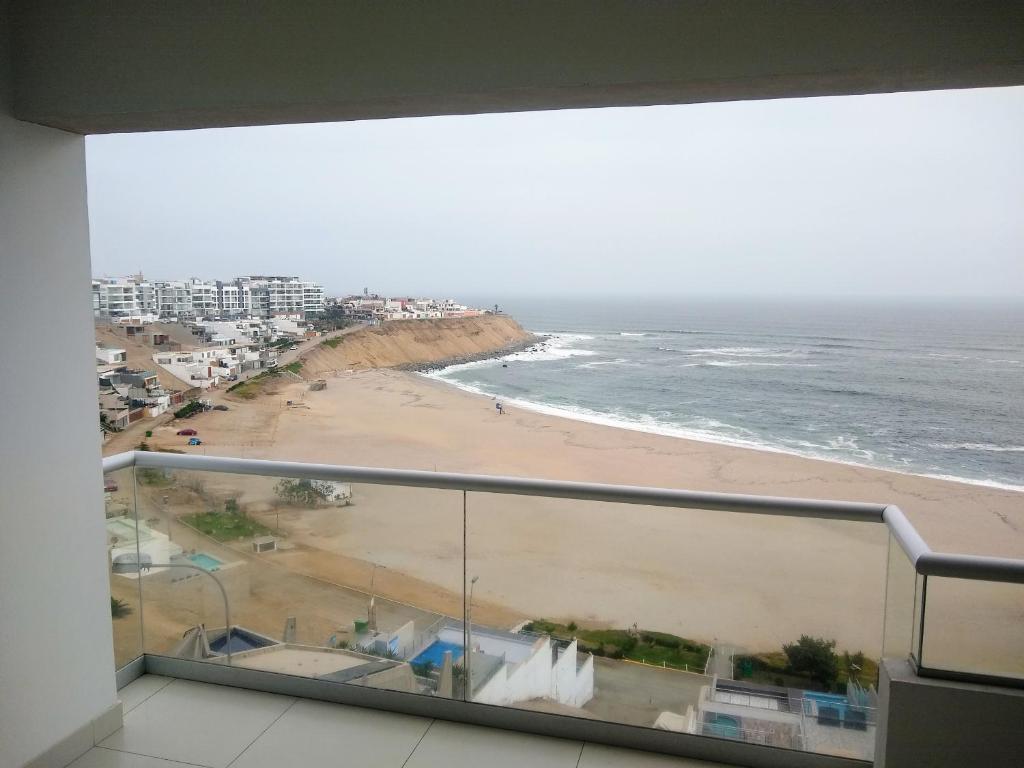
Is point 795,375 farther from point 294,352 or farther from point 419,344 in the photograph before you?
point 294,352

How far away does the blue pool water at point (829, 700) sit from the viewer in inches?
83.2

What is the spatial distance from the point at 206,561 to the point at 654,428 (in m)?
23.6

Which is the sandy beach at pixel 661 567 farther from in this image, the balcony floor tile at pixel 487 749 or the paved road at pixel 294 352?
the paved road at pixel 294 352

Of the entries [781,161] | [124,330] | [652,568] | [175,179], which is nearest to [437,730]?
[652,568]

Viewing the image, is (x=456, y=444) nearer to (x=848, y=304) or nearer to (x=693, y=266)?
(x=693, y=266)

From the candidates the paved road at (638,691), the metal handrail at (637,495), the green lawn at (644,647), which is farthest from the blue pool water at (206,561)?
the paved road at (638,691)

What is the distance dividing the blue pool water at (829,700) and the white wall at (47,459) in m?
2.31

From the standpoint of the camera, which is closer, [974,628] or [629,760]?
[974,628]

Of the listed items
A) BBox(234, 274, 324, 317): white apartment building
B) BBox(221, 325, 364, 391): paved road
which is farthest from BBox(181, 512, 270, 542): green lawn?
BBox(221, 325, 364, 391): paved road

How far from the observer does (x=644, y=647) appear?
2.30 metres

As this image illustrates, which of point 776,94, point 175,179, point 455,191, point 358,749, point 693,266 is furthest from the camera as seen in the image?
point 455,191

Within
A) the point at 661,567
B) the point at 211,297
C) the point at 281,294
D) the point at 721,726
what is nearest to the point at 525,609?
the point at 661,567

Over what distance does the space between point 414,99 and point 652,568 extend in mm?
1597

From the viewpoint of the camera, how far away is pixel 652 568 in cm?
229
